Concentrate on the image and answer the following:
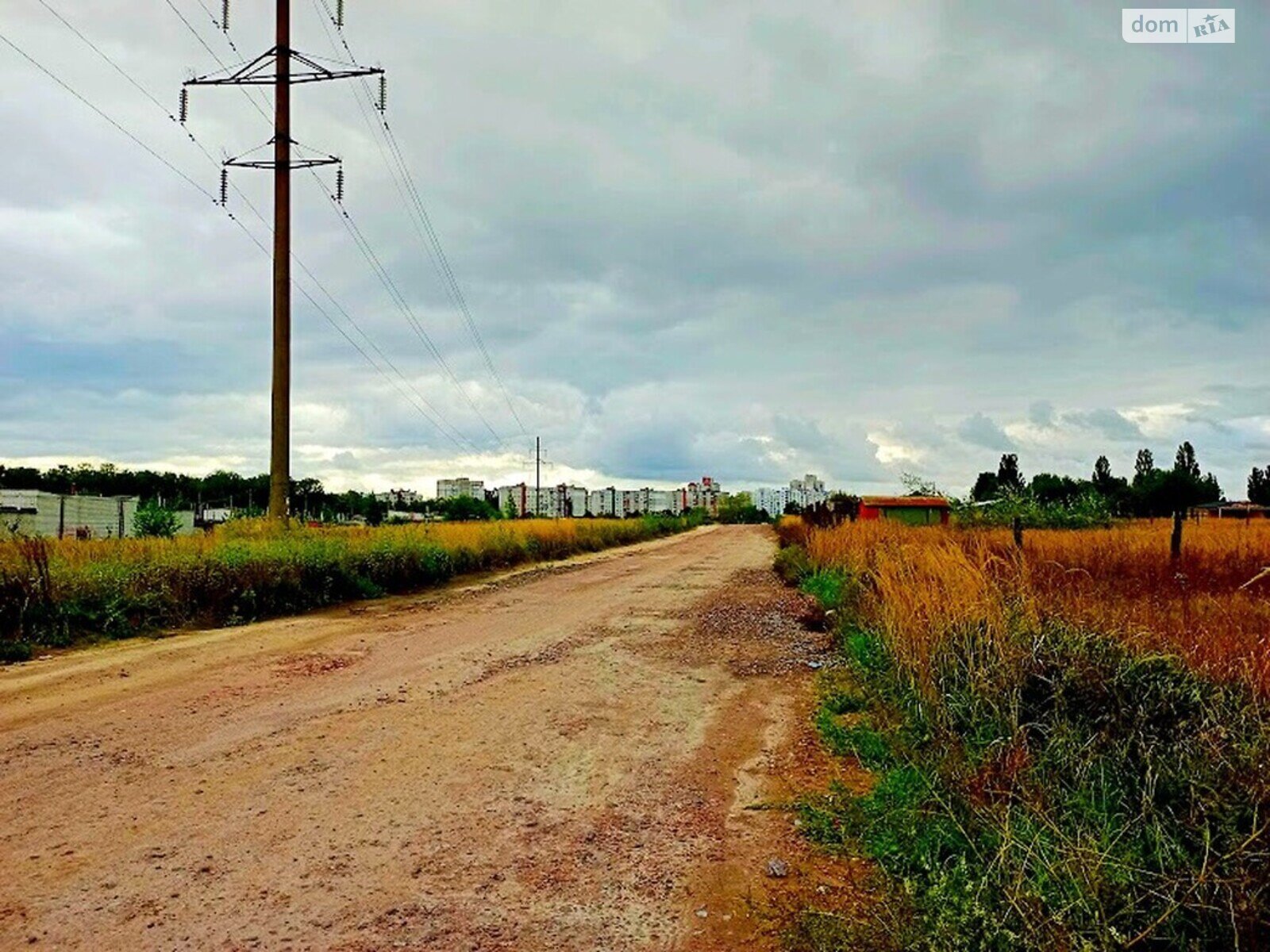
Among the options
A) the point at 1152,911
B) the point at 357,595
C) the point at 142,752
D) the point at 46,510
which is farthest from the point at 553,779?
the point at 46,510

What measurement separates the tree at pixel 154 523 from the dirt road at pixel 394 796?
9846 millimetres

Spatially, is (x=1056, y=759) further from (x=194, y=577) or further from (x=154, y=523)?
(x=154, y=523)

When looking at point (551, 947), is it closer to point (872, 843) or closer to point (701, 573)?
point (872, 843)

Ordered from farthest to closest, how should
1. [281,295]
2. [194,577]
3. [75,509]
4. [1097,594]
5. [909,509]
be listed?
[75,509] < [909,509] < [281,295] < [194,577] < [1097,594]

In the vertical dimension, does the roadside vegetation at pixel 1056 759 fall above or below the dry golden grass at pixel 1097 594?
below

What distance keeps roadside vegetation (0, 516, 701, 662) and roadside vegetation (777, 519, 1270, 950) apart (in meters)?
8.83

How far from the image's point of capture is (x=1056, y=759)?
420cm

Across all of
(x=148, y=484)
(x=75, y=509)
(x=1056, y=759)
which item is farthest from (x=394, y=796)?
(x=148, y=484)

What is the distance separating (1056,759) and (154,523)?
1915 centimetres

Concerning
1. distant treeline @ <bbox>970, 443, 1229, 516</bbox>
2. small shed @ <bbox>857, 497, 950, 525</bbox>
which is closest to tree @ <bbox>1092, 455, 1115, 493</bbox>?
distant treeline @ <bbox>970, 443, 1229, 516</bbox>

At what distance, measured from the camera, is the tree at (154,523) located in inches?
738

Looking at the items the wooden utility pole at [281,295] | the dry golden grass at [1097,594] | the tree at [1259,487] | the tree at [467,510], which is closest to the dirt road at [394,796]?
the dry golden grass at [1097,594]

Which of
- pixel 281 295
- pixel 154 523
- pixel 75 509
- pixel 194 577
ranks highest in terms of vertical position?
pixel 281 295

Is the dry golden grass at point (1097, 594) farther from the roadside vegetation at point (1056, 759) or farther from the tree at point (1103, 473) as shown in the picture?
the tree at point (1103, 473)
